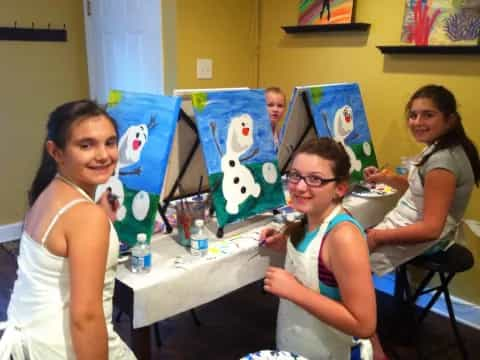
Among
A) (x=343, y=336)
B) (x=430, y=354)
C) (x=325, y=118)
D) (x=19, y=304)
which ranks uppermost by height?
(x=325, y=118)

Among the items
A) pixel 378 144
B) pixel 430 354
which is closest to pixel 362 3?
pixel 378 144

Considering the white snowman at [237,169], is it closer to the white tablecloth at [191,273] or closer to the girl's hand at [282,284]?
the white tablecloth at [191,273]

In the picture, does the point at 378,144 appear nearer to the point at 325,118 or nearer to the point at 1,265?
the point at 325,118

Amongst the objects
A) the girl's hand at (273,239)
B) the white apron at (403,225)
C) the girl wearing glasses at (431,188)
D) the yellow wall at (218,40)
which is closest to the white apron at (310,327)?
the girl's hand at (273,239)

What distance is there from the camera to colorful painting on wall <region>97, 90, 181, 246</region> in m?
1.59

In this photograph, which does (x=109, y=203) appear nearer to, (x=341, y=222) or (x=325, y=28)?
(x=341, y=222)

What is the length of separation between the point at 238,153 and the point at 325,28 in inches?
58.0

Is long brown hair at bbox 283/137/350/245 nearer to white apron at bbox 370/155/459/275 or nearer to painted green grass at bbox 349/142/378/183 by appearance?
white apron at bbox 370/155/459/275

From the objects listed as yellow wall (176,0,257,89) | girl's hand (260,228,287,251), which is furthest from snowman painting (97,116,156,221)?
yellow wall (176,0,257,89)

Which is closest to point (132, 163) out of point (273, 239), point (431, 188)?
point (273, 239)

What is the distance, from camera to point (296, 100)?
2.19 meters

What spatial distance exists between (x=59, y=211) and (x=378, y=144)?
2194 millimetres

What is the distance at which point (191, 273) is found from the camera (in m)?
1.51

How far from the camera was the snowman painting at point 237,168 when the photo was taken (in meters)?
1.78
